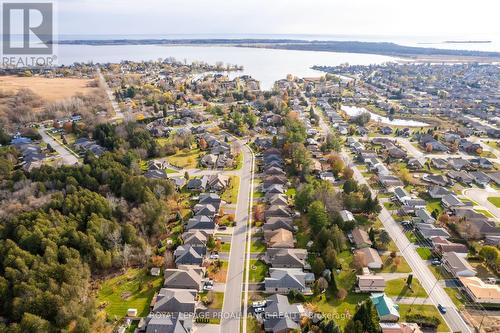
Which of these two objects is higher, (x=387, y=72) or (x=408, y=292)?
(x=387, y=72)

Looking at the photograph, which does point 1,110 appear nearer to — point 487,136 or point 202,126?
point 202,126

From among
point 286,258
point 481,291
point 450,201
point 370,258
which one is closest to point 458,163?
point 450,201

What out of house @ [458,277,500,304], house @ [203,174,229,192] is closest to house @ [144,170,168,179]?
house @ [203,174,229,192]

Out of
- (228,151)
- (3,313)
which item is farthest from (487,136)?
(3,313)

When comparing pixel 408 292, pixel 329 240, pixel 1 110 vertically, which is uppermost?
pixel 1 110

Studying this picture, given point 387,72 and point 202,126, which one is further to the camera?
point 387,72

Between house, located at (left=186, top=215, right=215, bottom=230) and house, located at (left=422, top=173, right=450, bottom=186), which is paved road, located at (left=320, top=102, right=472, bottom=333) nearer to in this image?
house, located at (left=422, top=173, right=450, bottom=186)
